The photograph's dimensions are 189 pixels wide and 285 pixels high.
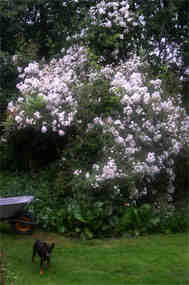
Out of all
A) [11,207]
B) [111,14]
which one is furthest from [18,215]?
[111,14]

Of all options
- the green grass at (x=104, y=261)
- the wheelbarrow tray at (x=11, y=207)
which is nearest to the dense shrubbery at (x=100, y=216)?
the green grass at (x=104, y=261)

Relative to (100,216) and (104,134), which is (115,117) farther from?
(100,216)

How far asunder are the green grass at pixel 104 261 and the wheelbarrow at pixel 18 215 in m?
0.12

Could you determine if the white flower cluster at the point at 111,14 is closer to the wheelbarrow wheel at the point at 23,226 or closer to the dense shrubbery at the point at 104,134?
the dense shrubbery at the point at 104,134

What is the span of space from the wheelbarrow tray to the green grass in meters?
0.35

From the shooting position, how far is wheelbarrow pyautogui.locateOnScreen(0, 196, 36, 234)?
552cm

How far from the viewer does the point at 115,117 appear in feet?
22.4

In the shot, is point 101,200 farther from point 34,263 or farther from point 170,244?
point 34,263

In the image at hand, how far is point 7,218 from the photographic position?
570cm

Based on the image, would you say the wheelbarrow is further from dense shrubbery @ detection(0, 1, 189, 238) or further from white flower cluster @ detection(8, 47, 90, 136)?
white flower cluster @ detection(8, 47, 90, 136)

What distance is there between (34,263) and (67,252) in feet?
1.75

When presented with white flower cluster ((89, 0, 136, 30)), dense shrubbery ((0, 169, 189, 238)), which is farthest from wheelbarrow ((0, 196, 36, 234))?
white flower cluster ((89, 0, 136, 30))

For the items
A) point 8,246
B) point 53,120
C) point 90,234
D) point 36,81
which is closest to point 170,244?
point 90,234

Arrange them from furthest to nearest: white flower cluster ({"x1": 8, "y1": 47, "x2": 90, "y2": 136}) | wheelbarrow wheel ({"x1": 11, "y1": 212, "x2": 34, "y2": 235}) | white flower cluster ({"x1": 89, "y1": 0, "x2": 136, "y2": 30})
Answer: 1. white flower cluster ({"x1": 89, "y1": 0, "x2": 136, "y2": 30})
2. white flower cluster ({"x1": 8, "y1": 47, "x2": 90, "y2": 136})
3. wheelbarrow wheel ({"x1": 11, "y1": 212, "x2": 34, "y2": 235})
